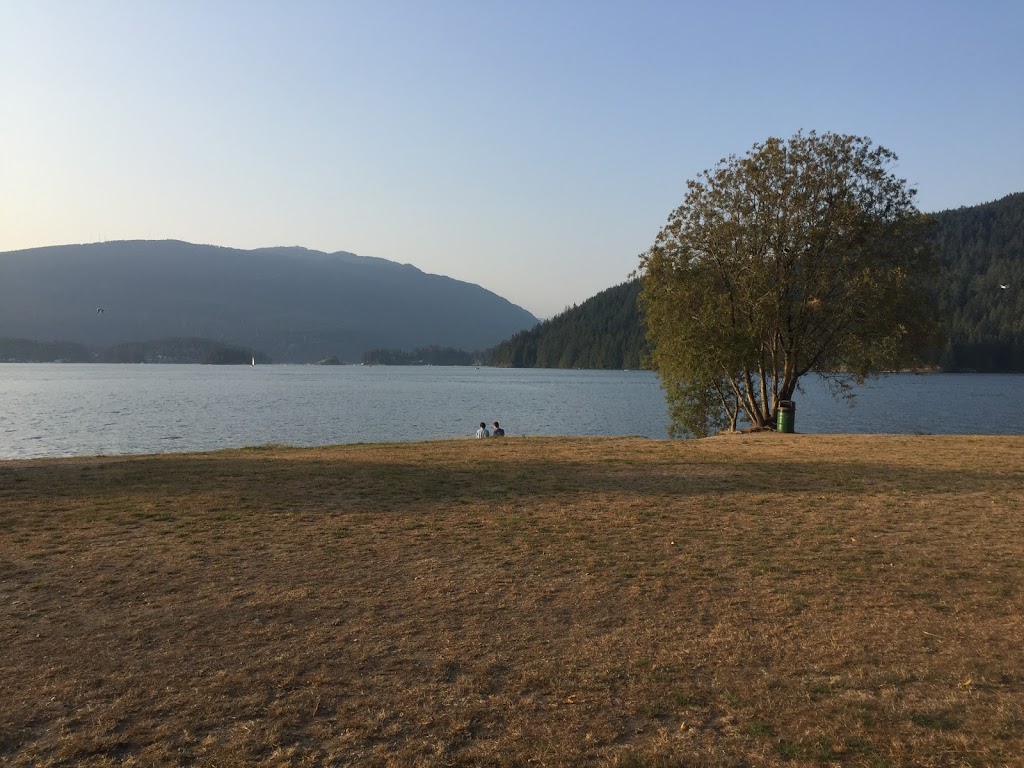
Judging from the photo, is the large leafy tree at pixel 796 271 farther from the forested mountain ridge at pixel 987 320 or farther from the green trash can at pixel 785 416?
the forested mountain ridge at pixel 987 320

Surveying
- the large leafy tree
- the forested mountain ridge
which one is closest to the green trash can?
the large leafy tree

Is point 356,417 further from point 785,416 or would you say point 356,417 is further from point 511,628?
point 511,628

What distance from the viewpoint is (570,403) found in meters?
77.8

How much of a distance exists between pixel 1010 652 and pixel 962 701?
1.34 metres

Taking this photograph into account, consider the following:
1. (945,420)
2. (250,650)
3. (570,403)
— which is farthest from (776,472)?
(570,403)

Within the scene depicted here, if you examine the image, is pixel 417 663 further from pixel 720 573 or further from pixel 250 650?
pixel 720 573

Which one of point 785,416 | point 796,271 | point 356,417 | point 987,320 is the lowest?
point 356,417

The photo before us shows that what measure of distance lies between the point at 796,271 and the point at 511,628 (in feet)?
91.6

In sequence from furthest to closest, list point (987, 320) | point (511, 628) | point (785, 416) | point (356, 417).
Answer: point (987, 320) → point (356, 417) → point (785, 416) → point (511, 628)

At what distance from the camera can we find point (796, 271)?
1230 inches

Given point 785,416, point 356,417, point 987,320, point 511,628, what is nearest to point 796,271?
point 785,416

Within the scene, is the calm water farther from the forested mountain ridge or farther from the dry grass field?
the forested mountain ridge

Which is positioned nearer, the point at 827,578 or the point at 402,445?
the point at 827,578

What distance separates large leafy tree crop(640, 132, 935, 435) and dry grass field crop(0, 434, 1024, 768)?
16.9m
